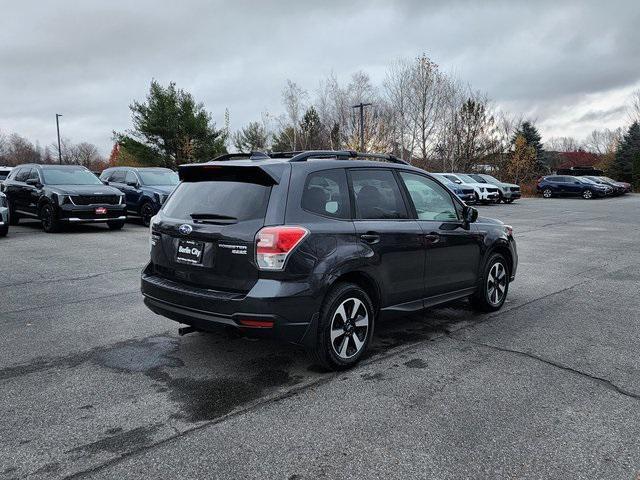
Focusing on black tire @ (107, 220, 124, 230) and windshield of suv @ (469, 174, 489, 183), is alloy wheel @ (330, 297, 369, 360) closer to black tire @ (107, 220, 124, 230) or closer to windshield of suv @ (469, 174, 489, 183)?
black tire @ (107, 220, 124, 230)

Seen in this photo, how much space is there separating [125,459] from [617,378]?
360cm

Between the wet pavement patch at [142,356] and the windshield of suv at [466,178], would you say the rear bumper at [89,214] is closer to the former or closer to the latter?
the wet pavement patch at [142,356]

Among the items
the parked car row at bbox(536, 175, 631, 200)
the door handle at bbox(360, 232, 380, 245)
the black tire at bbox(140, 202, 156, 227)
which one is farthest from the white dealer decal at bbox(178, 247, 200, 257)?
the parked car row at bbox(536, 175, 631, 200)

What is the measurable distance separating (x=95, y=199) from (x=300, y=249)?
453 inches

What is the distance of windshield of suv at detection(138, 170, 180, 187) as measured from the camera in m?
16.2

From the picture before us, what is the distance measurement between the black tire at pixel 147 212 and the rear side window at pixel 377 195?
11.8 metres

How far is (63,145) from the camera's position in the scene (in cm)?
9225

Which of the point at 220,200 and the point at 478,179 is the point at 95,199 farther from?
the point at 478,179

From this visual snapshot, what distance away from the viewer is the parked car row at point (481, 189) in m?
28.2

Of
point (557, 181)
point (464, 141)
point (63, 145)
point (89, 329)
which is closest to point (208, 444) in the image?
point (89, 329)

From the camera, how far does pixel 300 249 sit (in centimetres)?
383

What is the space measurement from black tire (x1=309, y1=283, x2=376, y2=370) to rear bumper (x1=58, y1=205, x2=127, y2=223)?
36.3 ft

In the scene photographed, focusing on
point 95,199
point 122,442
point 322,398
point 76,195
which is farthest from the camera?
point 95,199

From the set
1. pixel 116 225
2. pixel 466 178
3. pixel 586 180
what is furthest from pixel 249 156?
pixel 586 180
